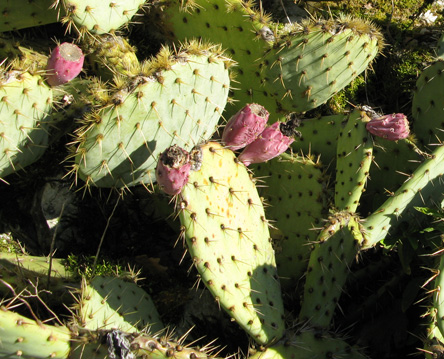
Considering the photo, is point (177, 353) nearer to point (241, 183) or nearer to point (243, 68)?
point (241, 183)

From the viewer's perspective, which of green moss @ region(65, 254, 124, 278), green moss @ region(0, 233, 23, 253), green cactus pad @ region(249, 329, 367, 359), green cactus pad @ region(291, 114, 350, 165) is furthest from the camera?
green cactus pad @ region(291, 114, 350, 165)

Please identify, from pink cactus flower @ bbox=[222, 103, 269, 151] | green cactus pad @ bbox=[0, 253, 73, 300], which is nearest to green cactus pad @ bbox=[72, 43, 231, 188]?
pink cactus flower @ bbox=[222, 103, 269, 151]

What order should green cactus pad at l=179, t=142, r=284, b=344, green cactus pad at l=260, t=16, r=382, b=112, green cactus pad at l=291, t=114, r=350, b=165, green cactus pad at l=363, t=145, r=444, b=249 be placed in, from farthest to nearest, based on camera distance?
1. green cactus pad at l=291, t=114, r=350, b=165
2. green cactus pad at l=260, t=16, r=382, b=112
3. green cactus pad at l=363, t=145, r=444, b=249
4. green cactus pad at l=179, t=142, r=284, b=344

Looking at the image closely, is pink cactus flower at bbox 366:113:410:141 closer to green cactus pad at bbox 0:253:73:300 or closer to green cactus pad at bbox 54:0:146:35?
green cactus pad at bbox 54:0:146:35

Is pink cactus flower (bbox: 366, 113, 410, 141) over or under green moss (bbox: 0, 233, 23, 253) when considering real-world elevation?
over

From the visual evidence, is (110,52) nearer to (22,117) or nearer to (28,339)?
(22,117)

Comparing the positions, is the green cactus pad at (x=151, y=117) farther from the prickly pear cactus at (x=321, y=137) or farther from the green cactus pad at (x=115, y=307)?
the prickly pear cactus at (x=321, y=137)

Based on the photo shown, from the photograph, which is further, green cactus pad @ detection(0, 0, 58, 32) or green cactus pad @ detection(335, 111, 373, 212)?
green cactus pad @ detection(0, 0, 58, 32)
